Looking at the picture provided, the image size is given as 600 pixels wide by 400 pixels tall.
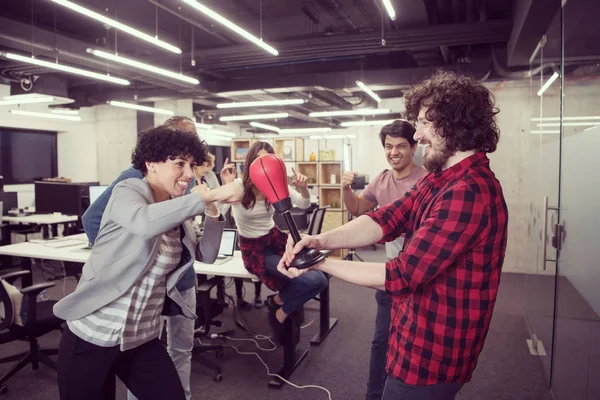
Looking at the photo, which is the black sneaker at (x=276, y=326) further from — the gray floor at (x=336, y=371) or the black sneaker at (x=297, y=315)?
the gray floor at (x=336, y=371)

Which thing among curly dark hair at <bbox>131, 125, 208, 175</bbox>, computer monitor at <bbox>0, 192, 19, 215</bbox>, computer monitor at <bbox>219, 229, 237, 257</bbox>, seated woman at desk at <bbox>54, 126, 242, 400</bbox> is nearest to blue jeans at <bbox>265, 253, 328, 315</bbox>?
computer monitor at <bbox>219, 229, 237, 257</bbox>

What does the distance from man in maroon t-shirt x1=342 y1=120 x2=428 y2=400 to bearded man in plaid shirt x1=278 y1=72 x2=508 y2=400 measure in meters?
1.15

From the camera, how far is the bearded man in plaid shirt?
1126 millimetres

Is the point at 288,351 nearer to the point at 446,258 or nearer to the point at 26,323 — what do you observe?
the point at 26,323

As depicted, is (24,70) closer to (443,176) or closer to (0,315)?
(0,315)

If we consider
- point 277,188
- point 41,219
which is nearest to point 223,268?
point 277,188

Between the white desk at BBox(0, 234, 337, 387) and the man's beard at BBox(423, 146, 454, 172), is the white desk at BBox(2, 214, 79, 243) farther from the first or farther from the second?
the man's beard at BBox(423, 146, 454, 172)

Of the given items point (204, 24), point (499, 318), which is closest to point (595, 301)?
point (499, 318)

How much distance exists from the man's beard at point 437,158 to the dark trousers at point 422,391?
62cm

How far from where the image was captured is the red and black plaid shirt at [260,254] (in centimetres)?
322

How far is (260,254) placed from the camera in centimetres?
323

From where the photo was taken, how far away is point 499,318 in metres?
4.73

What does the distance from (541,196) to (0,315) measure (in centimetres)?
424

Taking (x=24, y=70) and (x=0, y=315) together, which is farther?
(x=24, y=70)
